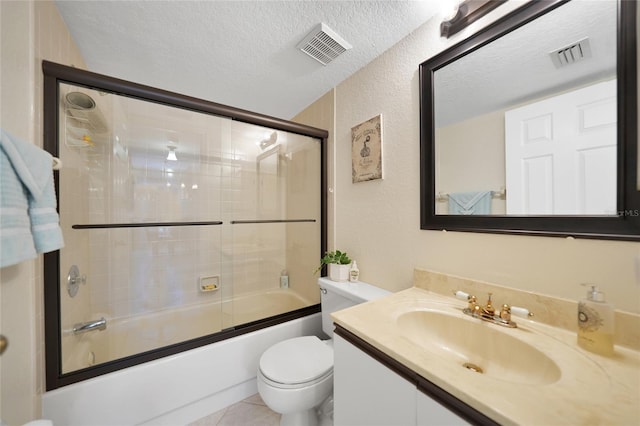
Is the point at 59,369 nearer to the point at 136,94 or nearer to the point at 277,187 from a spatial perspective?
the point at 136,94

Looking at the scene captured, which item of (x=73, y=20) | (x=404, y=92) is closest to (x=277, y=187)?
(x=404, y=92)

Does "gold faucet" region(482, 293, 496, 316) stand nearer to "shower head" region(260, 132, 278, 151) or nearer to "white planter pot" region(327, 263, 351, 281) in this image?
"white planter pot" region(327, 263, 351, 281)

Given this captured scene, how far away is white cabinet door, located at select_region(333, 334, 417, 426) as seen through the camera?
0.62 metres

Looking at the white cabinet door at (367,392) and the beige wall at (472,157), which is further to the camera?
the beige wall at (472,157)

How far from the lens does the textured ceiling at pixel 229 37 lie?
3.65 feet

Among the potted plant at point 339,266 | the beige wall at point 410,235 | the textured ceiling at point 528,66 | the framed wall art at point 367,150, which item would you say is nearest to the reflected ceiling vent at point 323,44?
the beige wall at point 410,235

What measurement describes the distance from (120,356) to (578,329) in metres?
2.03

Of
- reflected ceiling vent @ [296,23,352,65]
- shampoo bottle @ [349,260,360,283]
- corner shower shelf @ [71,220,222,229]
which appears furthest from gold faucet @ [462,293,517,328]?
corner shower shelf @ [71,220,222,229]

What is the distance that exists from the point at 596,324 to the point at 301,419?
130 centimetres

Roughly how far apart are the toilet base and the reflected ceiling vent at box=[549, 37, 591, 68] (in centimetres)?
189

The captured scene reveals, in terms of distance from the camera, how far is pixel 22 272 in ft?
2.89

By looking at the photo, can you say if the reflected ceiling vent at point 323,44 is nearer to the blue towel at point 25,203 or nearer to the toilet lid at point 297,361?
the blue towel at point 25,203

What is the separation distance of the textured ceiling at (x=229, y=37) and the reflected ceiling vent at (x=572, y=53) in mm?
610

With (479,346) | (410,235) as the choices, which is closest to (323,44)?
(410,235)
